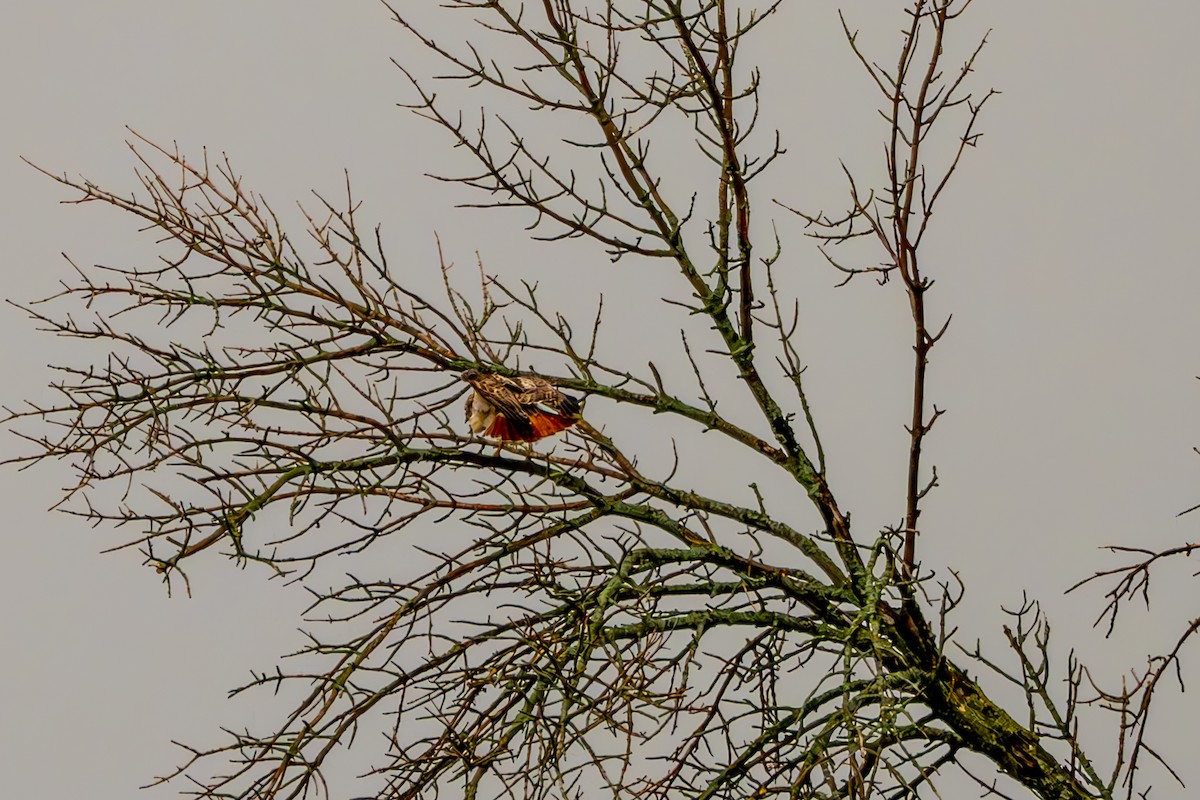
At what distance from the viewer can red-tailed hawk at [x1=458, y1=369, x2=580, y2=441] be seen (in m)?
3.78

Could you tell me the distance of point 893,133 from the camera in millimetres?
3746

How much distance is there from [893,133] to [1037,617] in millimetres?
1055

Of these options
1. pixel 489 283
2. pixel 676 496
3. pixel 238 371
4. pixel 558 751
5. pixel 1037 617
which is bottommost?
pixel 558 751

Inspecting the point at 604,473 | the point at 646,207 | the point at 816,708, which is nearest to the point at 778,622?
the point at 816,708

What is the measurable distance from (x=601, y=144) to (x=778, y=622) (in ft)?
3.24

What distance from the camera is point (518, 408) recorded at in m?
3.79

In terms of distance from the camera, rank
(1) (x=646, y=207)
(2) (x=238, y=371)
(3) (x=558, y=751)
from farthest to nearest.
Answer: (1) (x=646, y=207), (2) (x=238, y=371), (3) (x=558, y=751)

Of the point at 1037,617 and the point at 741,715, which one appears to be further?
the point at 1037,617

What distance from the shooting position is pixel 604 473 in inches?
146

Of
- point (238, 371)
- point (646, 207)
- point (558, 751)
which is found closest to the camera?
point (558, 751)

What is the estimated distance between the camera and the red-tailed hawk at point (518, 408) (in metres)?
3.78

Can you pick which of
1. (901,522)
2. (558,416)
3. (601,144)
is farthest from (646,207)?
(901,522)

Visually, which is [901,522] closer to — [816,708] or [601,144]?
[816,708]

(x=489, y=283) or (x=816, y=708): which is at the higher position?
(x=489, y=283)
